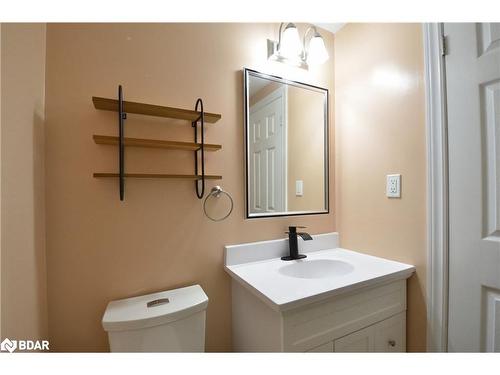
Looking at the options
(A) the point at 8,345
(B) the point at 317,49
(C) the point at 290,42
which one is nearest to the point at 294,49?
(C) the point at 290,42

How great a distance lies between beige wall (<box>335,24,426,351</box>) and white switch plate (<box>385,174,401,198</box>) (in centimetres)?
2

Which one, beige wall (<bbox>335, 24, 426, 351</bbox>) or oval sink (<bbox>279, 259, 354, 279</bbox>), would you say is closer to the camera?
beige wall (<bbox>335, 24, 426, 351</bbox>)

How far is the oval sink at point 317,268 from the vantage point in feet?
3.77

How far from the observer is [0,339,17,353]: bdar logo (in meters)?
0.61

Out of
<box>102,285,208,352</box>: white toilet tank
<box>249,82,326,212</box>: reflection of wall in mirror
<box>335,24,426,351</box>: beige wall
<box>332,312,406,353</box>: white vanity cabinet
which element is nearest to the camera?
<box>102,285,208,352</box>: white toilet tank

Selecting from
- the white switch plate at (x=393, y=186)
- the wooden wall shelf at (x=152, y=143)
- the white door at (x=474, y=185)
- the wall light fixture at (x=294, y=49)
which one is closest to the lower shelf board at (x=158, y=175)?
the wooden wall shelf at (x=152, y=143)

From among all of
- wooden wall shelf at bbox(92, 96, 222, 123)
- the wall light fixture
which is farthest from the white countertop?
the wall light fixture

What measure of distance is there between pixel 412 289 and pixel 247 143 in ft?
3.46

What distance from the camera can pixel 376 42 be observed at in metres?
1.21

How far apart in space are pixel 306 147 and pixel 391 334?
39.7 inches

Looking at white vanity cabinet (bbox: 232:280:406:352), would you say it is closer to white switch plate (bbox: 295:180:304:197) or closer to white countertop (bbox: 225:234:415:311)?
white countertop (bbox: 225:234:415:311)

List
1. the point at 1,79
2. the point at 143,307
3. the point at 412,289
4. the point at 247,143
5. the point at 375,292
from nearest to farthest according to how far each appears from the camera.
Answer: the point at 1,79, the point at 143,307, the point at 375,292, the point at 412,289, the point at 247,143
